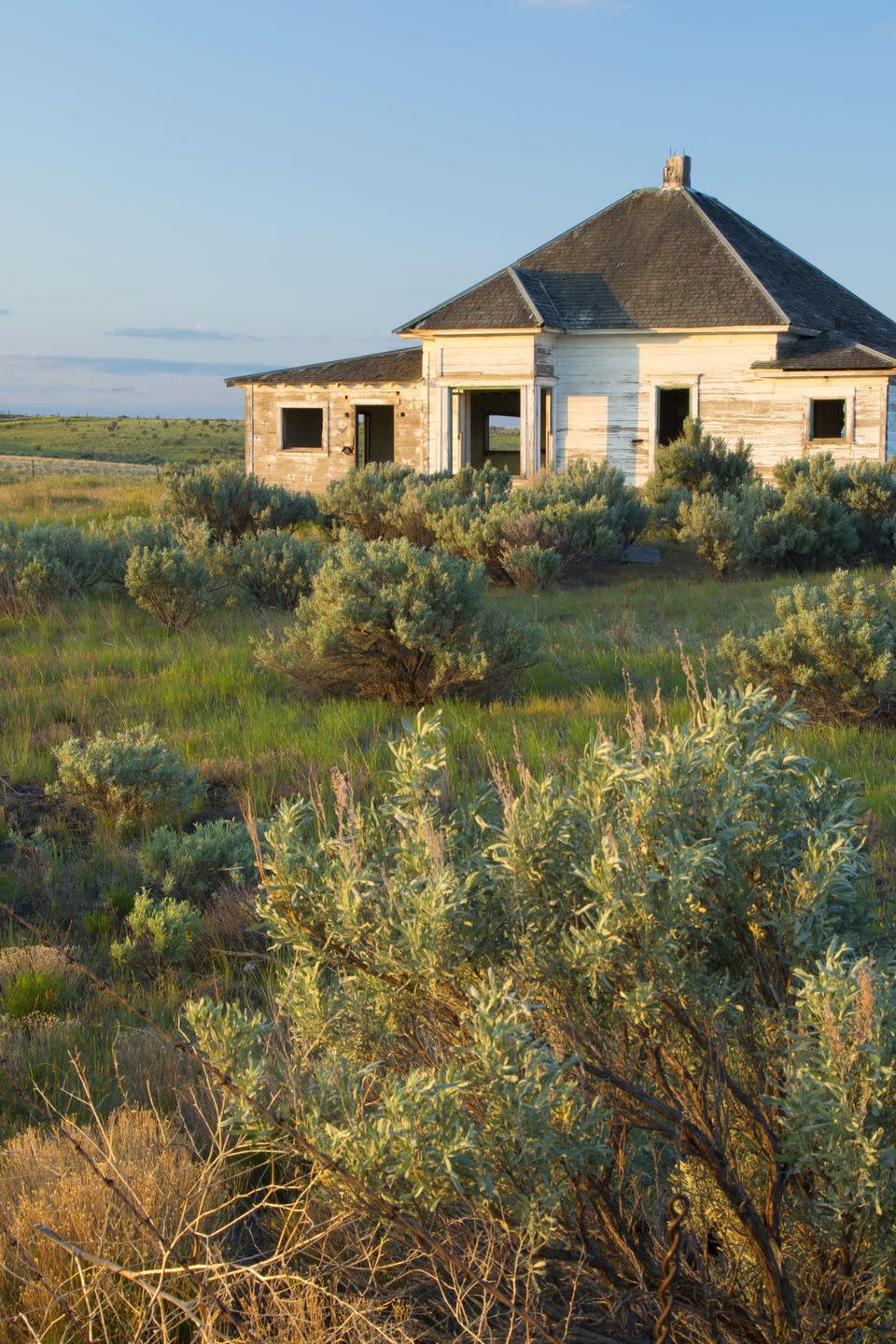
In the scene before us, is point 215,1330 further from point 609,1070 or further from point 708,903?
point 708,903

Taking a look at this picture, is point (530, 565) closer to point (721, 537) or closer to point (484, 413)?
point (721, 537)

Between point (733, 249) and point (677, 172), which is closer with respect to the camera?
point (733, 249)

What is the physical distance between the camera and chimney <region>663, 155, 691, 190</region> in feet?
83.4

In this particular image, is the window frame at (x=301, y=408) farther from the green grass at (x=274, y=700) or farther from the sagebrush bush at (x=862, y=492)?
the green grass at (x=274, y=700)

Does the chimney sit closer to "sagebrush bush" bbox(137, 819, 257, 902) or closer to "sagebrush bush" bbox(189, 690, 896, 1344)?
"sagebrush bush" bbox(137, 819, 257, 902)

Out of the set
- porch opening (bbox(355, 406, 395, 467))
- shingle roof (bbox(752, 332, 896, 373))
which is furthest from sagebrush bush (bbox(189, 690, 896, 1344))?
porch opening (bbox(355, 406, 395, 467))

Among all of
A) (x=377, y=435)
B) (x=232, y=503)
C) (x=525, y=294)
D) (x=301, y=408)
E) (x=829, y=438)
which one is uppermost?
(x=525, y=294)

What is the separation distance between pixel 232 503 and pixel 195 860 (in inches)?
474

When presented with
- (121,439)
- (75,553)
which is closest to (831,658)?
(75,553)

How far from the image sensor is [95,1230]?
2.64 meters

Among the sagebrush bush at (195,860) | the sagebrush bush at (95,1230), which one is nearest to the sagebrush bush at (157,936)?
the sagebrush bush at (195,860)

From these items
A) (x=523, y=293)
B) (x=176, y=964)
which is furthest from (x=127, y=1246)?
(x=523, y=293)

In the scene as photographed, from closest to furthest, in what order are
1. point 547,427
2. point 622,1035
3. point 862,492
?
point 622,1035 → point 862,492 → point 547,427

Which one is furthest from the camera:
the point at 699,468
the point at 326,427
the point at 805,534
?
the point at 326,427
